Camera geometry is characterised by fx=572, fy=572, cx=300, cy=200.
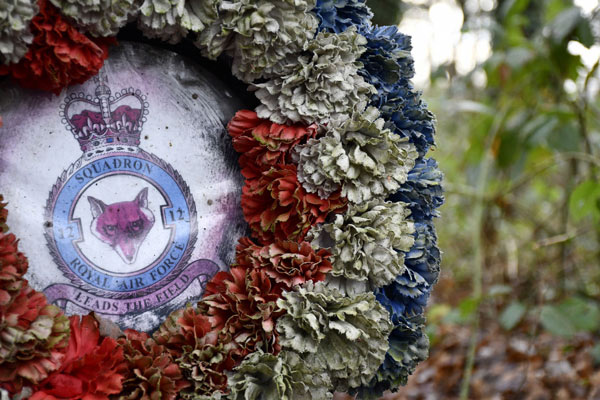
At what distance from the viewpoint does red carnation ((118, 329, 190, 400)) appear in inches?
36.7

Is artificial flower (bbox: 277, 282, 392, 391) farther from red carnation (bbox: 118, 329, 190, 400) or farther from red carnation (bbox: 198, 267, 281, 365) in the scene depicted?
red carnation (bbox: 118, 329, 190, 400)

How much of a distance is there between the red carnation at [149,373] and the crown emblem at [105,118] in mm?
340

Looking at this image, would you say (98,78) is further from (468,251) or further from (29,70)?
(468,251)

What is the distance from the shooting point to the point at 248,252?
1.08 m

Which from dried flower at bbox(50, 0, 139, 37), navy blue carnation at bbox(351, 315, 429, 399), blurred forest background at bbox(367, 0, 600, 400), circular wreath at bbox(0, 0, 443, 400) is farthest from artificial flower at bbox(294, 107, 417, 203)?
blurred forest background at bbox(367, 0, 600, 400)

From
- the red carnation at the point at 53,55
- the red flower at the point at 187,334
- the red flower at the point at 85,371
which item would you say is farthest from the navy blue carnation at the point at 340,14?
the red flower at the point at 85,371

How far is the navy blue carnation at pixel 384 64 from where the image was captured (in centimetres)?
112

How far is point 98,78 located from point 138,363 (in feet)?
1.66

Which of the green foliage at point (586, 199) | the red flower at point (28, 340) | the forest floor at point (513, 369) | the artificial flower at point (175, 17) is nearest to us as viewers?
the red flower at point (28, 340)

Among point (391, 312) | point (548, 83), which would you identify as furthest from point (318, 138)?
point (548, 83)

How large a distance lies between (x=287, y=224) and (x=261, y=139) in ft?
0.54

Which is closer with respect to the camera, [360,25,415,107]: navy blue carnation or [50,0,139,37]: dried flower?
[50,0,139,37]: dried flower

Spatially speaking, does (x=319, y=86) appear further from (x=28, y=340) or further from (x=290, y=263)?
(x=28, y=340)

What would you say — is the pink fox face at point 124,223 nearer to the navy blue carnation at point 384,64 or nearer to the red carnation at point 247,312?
the red carnation at point 247,312
